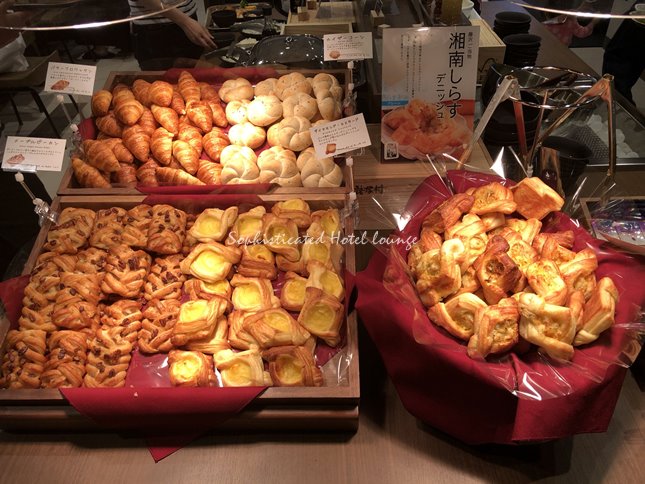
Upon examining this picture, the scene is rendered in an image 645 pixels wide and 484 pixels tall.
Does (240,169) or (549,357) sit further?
(240,169)

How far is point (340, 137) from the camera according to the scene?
2.13m

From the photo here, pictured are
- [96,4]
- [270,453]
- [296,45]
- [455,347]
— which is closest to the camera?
[96,4]

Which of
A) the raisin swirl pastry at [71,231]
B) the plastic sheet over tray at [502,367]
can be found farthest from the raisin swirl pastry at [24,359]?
the plastic sheet over tray at [502,367]

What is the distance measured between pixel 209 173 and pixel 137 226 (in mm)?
452

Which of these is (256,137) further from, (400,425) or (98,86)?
(98,86)

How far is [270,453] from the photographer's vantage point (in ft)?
5.38

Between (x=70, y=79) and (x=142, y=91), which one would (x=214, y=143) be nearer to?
(x=142, y=91)

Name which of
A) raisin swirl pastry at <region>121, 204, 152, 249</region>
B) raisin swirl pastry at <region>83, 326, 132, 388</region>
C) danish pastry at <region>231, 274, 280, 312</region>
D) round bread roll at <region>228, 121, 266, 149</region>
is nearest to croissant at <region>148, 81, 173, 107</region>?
round bread roll at <region>228, 121, 266, 149</region>

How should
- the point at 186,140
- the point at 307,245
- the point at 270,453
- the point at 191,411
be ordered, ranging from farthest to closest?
the point at 186,140
the point at 307,245
the point at 270,453
the point at 191,411

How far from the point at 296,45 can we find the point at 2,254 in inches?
79.7

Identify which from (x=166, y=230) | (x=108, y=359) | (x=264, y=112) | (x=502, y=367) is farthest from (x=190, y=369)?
(x=264, y=112)

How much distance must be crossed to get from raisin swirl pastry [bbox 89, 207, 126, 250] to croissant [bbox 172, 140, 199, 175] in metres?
0.39

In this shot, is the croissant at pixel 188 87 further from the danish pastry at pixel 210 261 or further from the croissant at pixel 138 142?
the danish pastry at pixel 210 261

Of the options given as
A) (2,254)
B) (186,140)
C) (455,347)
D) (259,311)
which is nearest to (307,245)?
(259,311)
